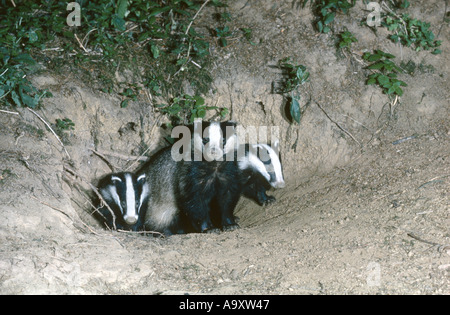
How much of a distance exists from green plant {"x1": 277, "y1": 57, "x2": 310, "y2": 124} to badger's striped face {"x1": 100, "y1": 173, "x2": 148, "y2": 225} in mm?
1472

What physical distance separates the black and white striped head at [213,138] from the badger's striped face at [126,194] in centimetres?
68

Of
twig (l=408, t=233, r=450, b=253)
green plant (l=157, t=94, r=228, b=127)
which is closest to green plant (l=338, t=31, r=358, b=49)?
green plant (l=157, t=94, r=228, b=127)

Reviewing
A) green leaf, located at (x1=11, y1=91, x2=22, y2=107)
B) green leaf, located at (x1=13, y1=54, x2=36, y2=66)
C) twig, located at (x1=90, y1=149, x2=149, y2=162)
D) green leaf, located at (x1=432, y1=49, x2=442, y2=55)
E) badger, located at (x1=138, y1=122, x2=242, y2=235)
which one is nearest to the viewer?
green leaf, located at (x1=11, y1=91, x2=22, y2=107)

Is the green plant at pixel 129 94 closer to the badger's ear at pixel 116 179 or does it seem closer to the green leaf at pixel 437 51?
the badger's ear at pixel 116 179

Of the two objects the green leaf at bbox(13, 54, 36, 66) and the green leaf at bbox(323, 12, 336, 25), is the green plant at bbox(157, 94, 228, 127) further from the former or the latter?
the green leaf at bbox(323, 12, 336, 25)

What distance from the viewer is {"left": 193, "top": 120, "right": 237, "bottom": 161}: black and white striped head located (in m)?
3.58

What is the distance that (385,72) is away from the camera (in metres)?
3.83

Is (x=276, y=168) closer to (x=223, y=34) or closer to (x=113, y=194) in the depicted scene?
(x=223, y=34)

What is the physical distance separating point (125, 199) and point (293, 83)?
1788 millimetres

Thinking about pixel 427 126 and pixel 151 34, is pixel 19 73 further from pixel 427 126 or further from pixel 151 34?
pixel 427 126

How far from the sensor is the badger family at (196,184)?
370 centimetres

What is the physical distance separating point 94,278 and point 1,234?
0.60 metres

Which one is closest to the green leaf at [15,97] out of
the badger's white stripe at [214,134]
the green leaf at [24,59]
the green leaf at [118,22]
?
the green leaf at [24,59]

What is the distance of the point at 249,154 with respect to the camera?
4008mm
